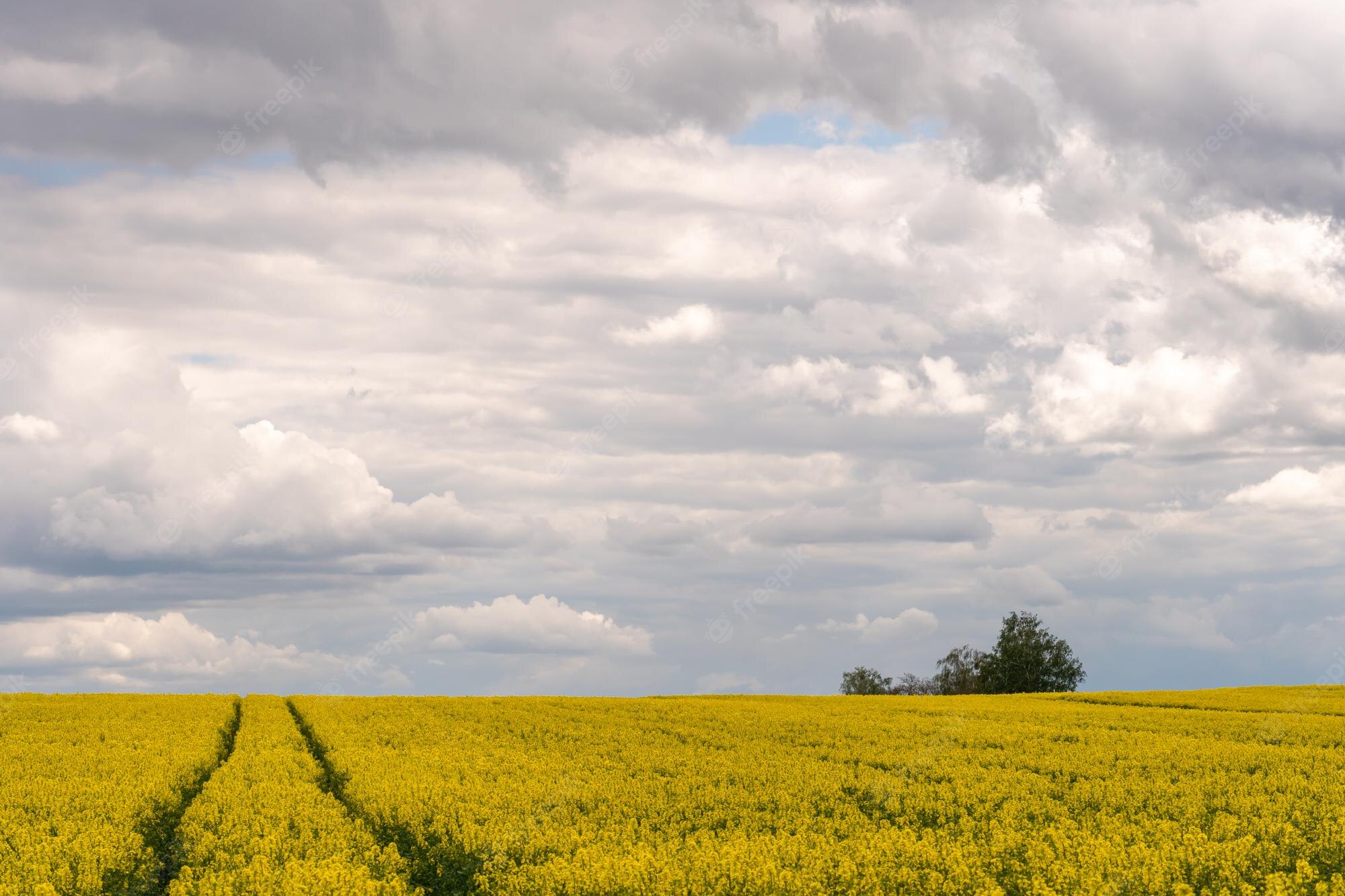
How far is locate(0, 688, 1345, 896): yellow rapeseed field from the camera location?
1495 cm

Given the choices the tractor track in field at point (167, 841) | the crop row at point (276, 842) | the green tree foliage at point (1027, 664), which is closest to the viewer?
the crop row at point (276, 842)

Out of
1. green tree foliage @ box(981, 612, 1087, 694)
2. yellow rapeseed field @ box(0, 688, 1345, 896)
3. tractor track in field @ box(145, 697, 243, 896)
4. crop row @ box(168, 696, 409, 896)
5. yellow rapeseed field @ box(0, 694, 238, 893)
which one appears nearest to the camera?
crop row @ box(168, 696, 409, 896)

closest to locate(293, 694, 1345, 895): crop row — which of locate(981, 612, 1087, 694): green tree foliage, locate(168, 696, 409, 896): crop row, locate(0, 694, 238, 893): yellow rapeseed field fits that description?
locate(168, 696, 409, 896): crop row

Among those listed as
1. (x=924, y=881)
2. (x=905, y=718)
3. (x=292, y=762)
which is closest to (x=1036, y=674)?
(x=905, y=718)

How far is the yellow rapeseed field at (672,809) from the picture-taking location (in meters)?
15.0

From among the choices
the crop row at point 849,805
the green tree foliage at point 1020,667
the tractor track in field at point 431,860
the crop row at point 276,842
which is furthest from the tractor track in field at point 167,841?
the green tree foliage at point 1020,667

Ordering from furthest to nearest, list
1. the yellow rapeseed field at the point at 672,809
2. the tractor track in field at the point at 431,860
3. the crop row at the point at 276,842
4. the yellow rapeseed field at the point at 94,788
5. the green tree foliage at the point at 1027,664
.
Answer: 1. the green tree foliage at the point at 1027,664
2. the tractor track in field at the point at 431,860
3. the yellow rapeseed field at the point at 94,788
4. the yellow rapeseed field at the point at 672,809
5. the crop row at the point at 276,842

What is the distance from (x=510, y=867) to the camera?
1619 centimetres

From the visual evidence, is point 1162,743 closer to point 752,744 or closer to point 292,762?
point 752,744

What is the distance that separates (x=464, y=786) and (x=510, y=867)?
286 inches

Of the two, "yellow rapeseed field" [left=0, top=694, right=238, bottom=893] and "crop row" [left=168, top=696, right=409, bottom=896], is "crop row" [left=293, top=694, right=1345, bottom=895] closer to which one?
"crop row" [left=168, top=696, right=409, bottom=896]

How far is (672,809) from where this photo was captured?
20.8 metres

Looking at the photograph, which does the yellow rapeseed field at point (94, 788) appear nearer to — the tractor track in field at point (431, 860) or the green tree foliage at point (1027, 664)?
the tractor track in field at point (431, 860)

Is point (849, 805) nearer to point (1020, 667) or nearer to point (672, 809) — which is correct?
point (672, 809)
